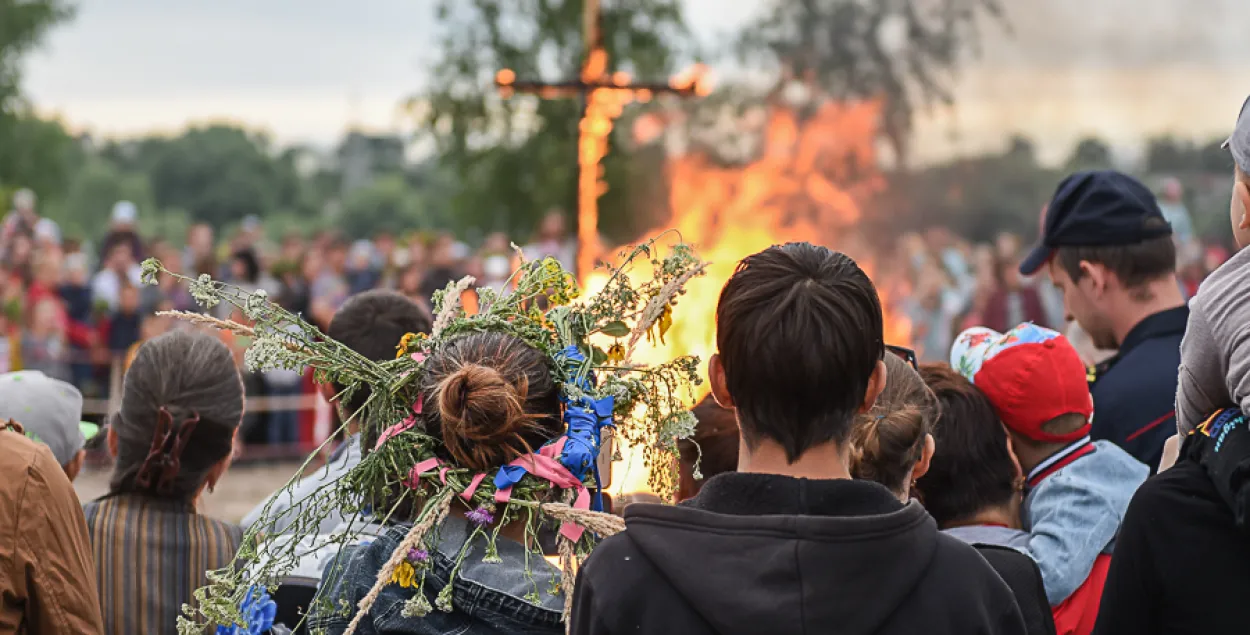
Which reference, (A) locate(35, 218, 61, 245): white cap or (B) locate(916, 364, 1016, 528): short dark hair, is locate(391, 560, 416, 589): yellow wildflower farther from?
(A) locate(35, 218, 61, 245): white cap

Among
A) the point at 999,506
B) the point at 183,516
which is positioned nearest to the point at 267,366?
the point at 183,516

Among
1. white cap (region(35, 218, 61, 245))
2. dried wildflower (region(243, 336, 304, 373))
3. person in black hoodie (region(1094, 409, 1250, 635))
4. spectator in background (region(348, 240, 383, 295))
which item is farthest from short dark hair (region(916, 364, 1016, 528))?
white cap (region(35, 218, 61, 245))

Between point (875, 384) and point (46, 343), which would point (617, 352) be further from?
point (46, 343)

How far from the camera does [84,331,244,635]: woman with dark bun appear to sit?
3.38m

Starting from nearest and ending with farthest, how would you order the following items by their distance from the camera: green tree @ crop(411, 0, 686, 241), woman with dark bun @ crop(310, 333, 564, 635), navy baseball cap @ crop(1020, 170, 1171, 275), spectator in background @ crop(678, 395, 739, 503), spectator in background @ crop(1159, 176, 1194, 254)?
woman with dark bun @ crop(310, 333, 564, 635)
spectator in background @ crop(678, 395, 739, 503)
navy baseball cap @ crop(1020, 170, 1171, 275)
spectator in background @ crop(1159, 176, 1194, 254)
green tree @ crop(411, 0, 686, 241)

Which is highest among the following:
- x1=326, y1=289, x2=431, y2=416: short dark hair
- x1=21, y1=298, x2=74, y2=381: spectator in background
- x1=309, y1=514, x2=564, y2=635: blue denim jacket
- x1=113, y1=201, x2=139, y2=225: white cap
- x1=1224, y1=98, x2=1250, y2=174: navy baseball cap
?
x1=113, y1=201, x2=139, y2=225: white cap

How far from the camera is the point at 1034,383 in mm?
3193

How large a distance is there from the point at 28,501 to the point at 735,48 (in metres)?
15.6

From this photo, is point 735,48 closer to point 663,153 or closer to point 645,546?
point 663,153

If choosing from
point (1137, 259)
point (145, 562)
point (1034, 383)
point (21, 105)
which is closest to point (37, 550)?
point (145, 562)

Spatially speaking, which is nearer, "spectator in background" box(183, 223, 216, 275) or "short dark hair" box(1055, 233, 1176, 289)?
"short dark hair" box(1055, 233, 1176, 289)

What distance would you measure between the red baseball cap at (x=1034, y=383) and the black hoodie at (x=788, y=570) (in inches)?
49.6

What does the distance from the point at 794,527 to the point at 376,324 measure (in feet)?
7.77

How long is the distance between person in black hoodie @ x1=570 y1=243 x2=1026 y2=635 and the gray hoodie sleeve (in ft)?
2.04
